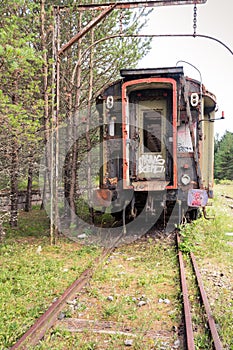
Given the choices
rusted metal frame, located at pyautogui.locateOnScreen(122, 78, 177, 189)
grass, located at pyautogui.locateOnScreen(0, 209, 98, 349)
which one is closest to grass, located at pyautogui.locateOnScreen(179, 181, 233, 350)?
rusted metal frame, located at pyautogui.locateOnScreen(122, 78, 177, 189)

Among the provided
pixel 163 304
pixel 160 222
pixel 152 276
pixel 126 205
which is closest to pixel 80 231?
pixel 126 205

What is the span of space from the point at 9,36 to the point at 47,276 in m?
3.80

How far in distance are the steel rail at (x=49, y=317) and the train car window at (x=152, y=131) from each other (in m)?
4.11

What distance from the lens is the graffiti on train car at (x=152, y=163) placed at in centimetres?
895

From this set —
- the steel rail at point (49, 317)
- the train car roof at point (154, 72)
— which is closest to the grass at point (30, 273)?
the steel rail at point (49, 317)

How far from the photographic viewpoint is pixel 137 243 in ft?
27.5

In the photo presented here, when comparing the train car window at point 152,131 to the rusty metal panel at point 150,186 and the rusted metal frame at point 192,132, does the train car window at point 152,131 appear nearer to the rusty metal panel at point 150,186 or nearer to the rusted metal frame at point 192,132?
the rusted metal frame at point 192,132

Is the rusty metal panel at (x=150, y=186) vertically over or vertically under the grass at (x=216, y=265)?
over

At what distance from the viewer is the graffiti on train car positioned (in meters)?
8.95

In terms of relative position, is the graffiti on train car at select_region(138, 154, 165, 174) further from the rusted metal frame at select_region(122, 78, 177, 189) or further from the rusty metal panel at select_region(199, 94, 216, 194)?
the rusty metal panel at select_region(199, 94, 216, 194)

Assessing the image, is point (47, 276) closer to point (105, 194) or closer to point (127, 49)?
point (105, 194)

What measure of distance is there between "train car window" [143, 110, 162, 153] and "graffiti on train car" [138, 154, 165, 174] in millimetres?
189

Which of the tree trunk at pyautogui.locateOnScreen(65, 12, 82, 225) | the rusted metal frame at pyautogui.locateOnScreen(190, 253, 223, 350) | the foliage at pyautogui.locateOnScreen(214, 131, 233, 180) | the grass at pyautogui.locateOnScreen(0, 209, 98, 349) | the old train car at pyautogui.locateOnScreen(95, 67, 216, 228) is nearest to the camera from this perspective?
the rusted metal frame at pyautogui.locateOnScreen(190, 253, 223, 350)

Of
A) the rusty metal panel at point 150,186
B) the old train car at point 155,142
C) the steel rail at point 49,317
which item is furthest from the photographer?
the old train car at point 155,142
